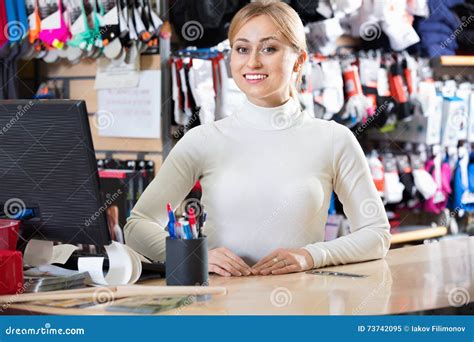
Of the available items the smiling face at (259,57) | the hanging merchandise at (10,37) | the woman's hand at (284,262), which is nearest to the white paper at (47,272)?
the woman's hand at (284,262)

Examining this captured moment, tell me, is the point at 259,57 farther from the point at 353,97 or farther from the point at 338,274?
the point at 353,97

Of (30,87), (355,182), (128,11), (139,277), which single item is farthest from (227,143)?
(30,87)

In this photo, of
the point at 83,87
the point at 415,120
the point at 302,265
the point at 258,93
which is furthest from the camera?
the point at 415,120

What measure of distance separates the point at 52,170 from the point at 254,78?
2.28 feet

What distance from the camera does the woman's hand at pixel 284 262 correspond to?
6.26ft

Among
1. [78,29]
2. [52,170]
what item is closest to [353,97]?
[78,29]

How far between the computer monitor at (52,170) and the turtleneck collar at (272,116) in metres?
0.73

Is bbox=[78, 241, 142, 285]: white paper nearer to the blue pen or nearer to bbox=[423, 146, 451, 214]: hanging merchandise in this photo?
the blue pen

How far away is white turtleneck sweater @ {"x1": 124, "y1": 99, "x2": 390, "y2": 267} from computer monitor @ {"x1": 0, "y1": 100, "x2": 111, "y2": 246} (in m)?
0.44

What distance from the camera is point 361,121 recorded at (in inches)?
183

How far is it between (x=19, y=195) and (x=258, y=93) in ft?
2.38

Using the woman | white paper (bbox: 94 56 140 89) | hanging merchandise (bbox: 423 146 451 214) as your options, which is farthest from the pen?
hanging merchandise (bbox: 423 146 451 214)

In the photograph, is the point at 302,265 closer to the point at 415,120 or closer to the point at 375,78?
the point at 375,78

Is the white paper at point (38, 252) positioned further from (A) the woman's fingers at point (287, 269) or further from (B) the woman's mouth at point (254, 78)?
(B) the woman's mouth at point (254, 78)
